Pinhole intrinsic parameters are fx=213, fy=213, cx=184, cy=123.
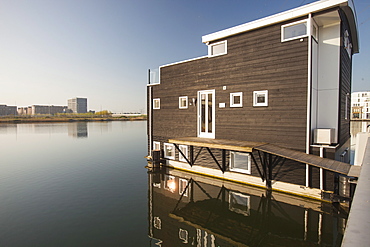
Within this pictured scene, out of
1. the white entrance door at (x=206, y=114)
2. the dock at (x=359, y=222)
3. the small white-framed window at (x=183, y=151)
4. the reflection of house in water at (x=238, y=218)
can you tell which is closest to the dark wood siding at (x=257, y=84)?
the white entrance door at (x=206, y=114)

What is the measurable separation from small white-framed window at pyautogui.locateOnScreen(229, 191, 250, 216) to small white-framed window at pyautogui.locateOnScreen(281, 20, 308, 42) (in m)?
6.83

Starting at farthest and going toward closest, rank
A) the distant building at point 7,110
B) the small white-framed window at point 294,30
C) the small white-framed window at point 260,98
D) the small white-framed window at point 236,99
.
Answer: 1. the distant building at point 7,110
2. the small white-framed window at point 236,99
3. the small white-framed window at point 260,98
4. the small white-framed window at point 294,30

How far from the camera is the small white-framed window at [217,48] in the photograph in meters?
10.9

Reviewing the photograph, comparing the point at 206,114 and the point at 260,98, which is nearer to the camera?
the point at 260,98

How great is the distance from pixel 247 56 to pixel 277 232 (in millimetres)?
7372

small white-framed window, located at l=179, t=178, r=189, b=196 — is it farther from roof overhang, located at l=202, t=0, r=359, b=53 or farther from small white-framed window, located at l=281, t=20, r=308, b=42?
small white-framed window, located at l=281, t=20, r=308, b=42


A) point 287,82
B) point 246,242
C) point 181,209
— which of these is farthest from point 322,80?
point 181,209

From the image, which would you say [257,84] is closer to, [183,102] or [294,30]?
[294,30]

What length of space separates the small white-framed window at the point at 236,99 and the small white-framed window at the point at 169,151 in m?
4.86

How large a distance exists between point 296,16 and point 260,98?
353 cm

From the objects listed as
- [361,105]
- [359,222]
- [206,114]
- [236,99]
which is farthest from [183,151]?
[361,105]

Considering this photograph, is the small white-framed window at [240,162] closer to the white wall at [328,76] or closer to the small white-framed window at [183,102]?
the white wall at [328,76]

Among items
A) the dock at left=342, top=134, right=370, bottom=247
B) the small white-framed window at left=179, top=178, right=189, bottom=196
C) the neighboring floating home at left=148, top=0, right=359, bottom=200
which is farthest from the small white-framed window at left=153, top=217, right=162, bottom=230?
the dock at left=342, top=134, right=370, bottom=247

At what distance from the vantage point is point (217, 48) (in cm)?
1124
